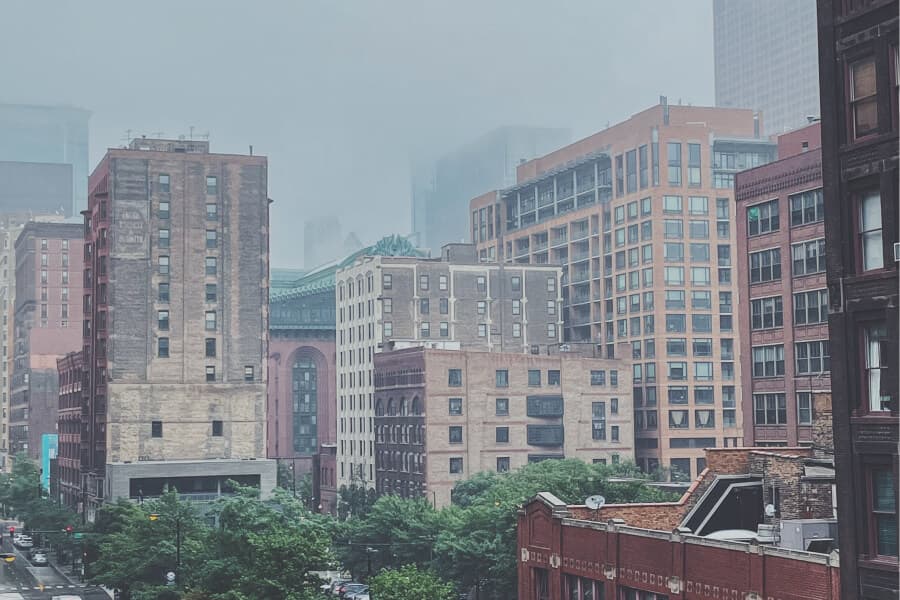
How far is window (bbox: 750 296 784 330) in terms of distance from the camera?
98438 mm

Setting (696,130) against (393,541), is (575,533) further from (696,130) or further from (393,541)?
(696,130)

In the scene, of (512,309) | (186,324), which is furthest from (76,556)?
(512,309)

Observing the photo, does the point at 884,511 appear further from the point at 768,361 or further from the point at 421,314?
the point at 421,314

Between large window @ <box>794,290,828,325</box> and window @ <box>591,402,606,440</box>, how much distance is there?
216 feet

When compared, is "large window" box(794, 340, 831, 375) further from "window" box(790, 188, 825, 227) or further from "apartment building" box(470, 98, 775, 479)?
"apartment building" box(470, 98, 775, 479)

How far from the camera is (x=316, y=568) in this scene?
2500 inches

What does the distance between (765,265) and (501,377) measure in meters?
58.8

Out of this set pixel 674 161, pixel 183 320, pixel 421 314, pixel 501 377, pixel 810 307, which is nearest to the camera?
pixel 810 307

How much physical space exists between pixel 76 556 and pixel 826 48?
116987 millimetres

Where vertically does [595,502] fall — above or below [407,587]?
above

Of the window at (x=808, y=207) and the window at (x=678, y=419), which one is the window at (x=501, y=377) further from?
the window at (x=808, y=207)

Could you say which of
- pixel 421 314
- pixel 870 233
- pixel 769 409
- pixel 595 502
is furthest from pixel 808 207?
pixel 421 314

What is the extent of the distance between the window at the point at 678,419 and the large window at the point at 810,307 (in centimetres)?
7181

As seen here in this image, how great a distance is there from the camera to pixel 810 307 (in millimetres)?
95062
